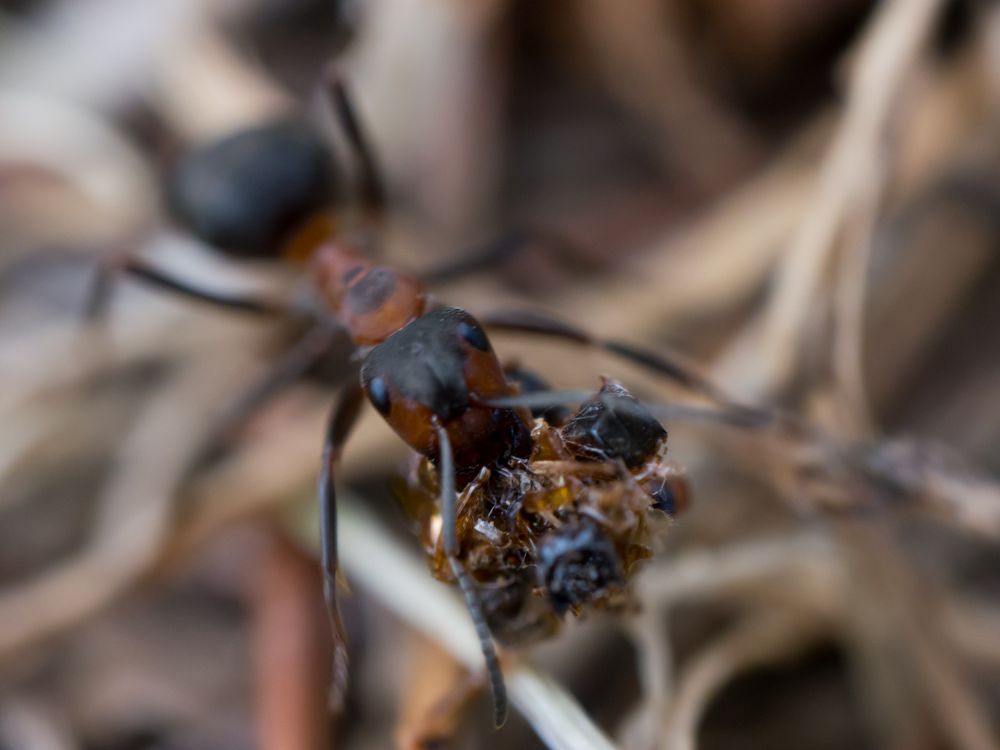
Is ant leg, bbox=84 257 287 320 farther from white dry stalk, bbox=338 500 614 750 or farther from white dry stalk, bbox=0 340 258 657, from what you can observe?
white dry stalk, bbox=338 500 614 750

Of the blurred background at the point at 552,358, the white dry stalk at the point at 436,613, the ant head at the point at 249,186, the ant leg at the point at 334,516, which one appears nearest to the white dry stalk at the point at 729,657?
the blurred background at the point at 552,358

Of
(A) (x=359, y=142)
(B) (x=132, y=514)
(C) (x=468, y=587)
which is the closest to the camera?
(C) (x=468, y=587)

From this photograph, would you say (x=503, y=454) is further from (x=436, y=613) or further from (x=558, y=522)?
(x=436, y=613)

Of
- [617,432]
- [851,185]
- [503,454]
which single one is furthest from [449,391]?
[851,185]

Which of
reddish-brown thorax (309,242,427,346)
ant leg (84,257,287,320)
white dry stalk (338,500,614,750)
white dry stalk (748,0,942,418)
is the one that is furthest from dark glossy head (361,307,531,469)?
ant leg (84,257,287,320)

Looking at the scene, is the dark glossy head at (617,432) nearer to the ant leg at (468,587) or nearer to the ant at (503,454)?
the ant at (503,454)
